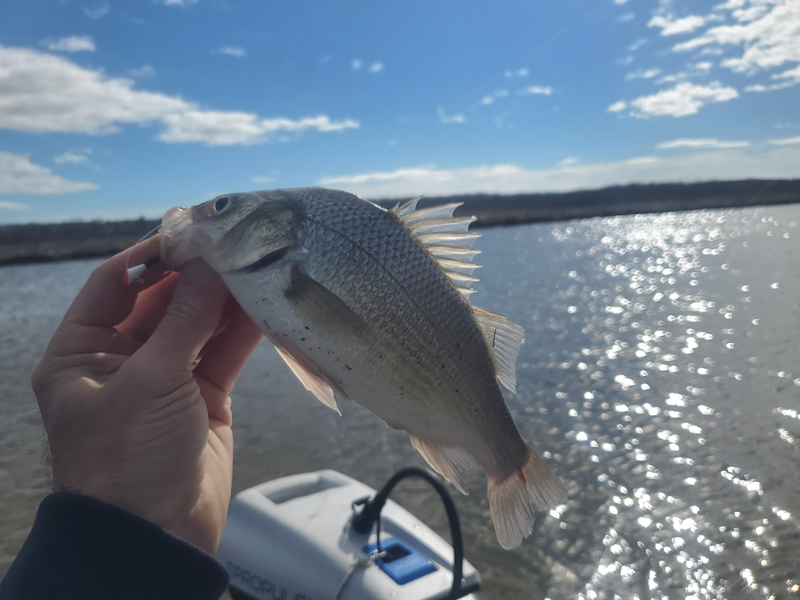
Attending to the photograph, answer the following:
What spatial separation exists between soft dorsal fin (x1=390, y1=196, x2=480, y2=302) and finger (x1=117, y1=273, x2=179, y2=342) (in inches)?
44.3

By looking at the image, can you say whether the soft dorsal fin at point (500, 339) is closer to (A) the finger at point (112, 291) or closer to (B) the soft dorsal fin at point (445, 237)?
(B) the soft dorsal fin at point (445, 237)

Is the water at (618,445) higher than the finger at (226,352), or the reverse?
the finger at (226,352)

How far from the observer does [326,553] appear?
387cm

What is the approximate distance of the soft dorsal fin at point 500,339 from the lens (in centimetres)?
229

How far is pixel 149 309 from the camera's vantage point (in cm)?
241

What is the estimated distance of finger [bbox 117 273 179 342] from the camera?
2373mm

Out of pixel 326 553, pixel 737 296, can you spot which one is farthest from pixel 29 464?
pixel 737 296

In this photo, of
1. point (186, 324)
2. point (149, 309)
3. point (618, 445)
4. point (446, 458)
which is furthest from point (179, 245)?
point (618, 445)

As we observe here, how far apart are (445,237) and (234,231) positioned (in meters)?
0.92

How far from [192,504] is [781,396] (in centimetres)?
1055

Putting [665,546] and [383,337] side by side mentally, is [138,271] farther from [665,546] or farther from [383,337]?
[665,546]

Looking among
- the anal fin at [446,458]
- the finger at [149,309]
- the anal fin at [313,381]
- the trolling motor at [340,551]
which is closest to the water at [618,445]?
the trolling motor at [340,551]

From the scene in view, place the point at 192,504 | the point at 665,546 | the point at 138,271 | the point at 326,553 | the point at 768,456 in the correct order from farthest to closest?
the point at 768,456
the point at 665,546
the point at 326,553
the point at 192,504
the point at 138,271

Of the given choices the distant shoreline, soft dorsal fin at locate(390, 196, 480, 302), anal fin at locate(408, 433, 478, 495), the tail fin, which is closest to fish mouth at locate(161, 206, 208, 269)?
soft dorsal fin at locate(390, 196, 480, 302)
